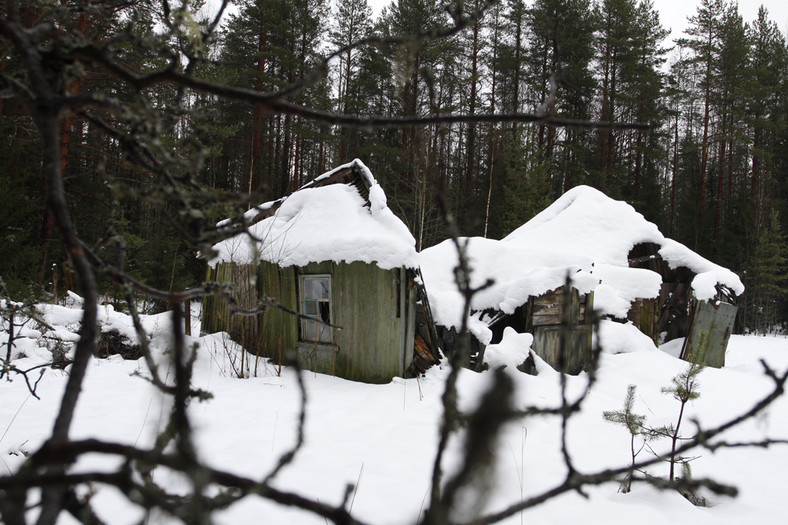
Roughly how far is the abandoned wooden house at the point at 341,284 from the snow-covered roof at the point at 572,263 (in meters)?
1.28

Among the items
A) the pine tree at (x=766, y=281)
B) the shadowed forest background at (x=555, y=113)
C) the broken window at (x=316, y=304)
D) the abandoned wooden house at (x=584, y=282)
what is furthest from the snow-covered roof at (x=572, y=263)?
the pine tree at (x=766, y=281)

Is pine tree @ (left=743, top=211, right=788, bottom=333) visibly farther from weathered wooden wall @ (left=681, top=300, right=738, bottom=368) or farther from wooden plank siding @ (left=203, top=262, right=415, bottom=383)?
wooden plank siding @ (left=203, top=262, right=415, bottom=383)

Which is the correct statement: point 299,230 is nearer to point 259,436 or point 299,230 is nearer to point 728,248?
point 259,436

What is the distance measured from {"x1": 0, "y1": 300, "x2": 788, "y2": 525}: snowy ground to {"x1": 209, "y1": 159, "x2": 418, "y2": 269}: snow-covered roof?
1820 mm

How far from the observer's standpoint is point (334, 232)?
6.84 meters

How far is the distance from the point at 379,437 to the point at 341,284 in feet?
10.4

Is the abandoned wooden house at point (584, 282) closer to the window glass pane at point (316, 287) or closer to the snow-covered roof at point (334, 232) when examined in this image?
the snow-covered roof at point (334, 232)

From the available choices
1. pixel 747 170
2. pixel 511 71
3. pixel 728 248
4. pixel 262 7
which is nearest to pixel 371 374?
pixel 262 7

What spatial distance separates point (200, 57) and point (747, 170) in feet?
104

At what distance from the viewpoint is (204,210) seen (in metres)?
0.82

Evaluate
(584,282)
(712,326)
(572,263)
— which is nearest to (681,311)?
(712,326)

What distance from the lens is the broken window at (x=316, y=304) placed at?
6.89 metres

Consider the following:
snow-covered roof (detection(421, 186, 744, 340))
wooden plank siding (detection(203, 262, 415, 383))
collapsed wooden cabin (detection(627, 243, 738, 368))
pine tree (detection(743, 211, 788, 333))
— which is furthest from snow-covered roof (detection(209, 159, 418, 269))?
pine tree (detection(743, 211, 788, 333))

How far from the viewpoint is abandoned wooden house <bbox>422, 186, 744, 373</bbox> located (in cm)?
766
